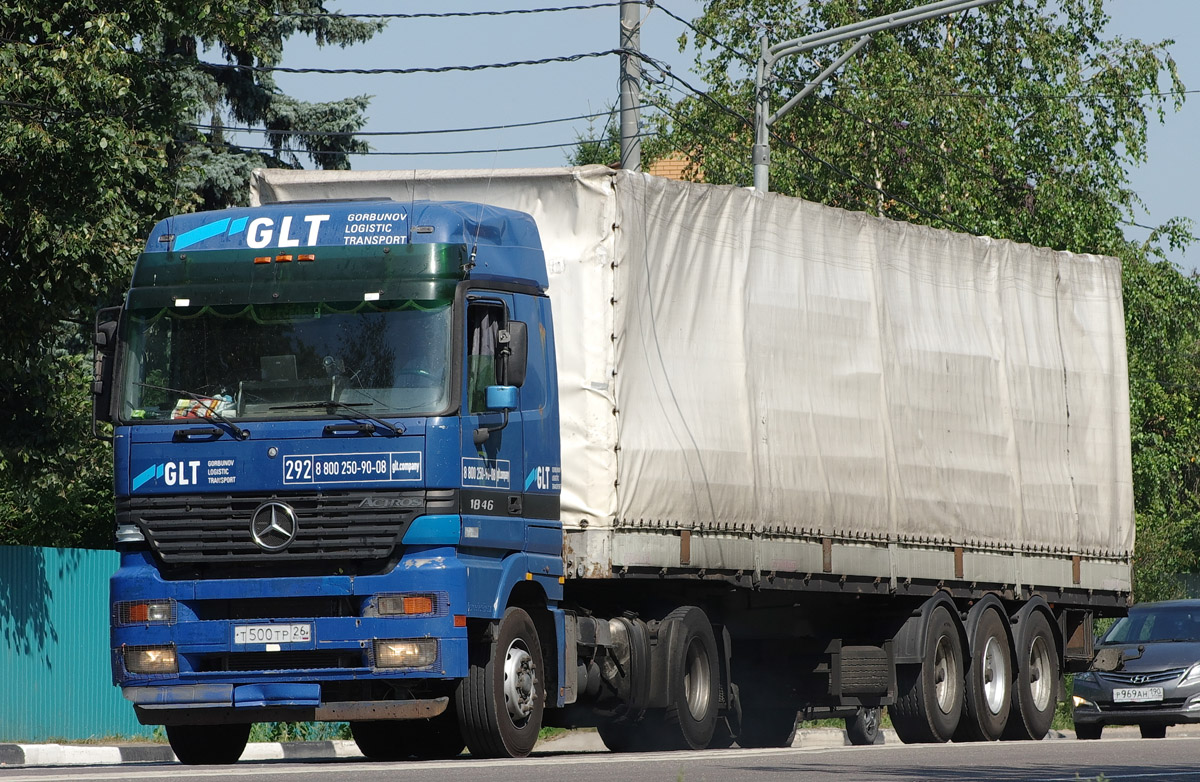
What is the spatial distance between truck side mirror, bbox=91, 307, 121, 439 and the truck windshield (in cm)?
11

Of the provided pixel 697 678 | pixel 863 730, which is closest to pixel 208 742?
pixel 697 678

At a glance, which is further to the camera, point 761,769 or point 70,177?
point 70,177

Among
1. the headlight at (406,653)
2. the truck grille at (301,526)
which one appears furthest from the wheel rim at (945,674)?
the truck grille at (301,526)

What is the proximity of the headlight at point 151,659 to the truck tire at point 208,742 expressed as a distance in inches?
42.1

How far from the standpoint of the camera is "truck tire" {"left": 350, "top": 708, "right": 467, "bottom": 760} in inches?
554

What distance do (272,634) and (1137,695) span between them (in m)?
12.7

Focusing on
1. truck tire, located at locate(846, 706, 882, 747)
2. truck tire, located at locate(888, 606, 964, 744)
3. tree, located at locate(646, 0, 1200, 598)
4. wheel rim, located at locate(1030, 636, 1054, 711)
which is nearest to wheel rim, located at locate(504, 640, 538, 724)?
truck tire, located at locate(888, 606, 964, 744)

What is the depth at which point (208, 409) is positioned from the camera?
1173cm

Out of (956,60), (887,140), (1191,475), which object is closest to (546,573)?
(887,140)

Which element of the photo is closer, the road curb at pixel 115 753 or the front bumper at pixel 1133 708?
the road curb at pixel 115 753

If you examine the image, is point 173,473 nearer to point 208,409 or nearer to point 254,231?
point 208,409

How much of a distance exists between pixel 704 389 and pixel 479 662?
3.01 meters

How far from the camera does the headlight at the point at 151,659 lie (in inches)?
463

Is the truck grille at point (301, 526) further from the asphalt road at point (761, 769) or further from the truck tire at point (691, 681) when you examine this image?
the truck tire at point (691, 681)
